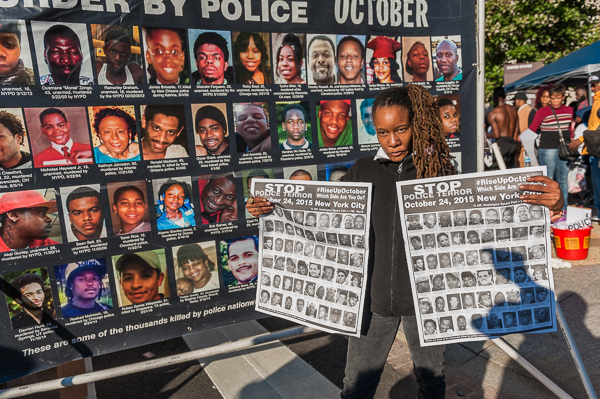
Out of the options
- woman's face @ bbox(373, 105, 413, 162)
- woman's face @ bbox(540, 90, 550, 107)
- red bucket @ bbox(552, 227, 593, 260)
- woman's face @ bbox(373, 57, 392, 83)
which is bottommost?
red bucket @ bbox(552, 227, 593, 260)

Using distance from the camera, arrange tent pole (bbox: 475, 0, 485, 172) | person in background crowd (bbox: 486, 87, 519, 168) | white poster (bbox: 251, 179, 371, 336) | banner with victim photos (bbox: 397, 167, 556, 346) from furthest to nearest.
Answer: person in background crowd (bbox: 486, 87, 519, 168) → tent pole (bbox: 475, 0, 485, 172) → white poster (bbox: 251, 179, 371, 336) → banner with victim photos (bbox: 397, 167, 556, 346)

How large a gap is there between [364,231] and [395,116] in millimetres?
611

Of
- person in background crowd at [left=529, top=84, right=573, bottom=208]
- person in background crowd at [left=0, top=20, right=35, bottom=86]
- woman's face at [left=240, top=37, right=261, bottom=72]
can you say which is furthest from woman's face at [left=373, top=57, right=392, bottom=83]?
person in background crowd at [left=529, top=84, right=573, bottom=208]

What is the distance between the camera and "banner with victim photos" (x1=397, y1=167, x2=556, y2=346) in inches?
90.0

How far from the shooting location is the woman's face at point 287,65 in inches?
122

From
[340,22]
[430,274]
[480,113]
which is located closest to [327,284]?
[430,274]

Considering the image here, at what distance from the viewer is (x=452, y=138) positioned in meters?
3.72

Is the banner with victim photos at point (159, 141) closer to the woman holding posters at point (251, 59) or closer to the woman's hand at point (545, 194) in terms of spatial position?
the woman holding posters at point (251, 59)

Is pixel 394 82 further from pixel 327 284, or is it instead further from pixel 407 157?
pixel 327 284

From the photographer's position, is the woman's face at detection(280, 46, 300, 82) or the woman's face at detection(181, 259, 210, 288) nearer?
the woman's face at detection(181, 259, 210, 288)

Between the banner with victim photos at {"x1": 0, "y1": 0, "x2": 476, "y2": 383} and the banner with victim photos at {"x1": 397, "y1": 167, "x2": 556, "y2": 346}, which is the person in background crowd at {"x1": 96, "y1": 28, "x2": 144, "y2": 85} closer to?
the banner with victim photos at {"x1": 0, "y1": 0, "x2": 476, "y2": 383}

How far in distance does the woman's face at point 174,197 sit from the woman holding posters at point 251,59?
31.6 inches

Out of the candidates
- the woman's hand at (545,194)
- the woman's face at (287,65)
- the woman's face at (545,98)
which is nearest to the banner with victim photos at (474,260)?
the woman's hand at (545,194)

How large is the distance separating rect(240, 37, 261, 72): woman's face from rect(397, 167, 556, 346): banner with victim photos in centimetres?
138
